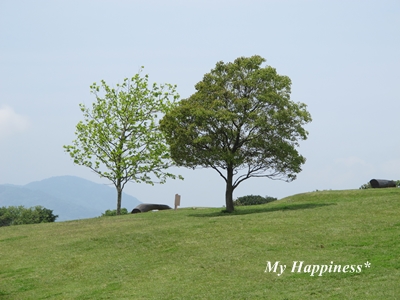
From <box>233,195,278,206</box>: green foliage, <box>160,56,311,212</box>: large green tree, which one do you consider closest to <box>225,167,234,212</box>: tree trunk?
<box>160,56,311,212</box>: large green tree

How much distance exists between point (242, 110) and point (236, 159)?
443 centimetres

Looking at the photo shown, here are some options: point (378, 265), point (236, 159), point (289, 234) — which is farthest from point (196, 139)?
point (378, 265)

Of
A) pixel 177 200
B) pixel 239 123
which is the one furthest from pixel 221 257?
pixel 177 200

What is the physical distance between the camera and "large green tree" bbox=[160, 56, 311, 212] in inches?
1791

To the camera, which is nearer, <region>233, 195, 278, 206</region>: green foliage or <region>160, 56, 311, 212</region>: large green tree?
<region>160, 56, 311, 212</region>: large green tree

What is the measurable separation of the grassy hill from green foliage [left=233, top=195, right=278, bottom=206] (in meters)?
20.0

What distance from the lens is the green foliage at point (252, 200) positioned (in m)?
63.2

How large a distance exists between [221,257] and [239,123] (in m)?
20.1

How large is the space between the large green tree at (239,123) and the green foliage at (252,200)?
15252mm

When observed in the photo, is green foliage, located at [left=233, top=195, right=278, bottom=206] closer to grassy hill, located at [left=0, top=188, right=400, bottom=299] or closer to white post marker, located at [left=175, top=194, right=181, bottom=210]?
white post marker, located at [left=175, top=194, right=181, bottom=210]

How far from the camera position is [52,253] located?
35.1 m

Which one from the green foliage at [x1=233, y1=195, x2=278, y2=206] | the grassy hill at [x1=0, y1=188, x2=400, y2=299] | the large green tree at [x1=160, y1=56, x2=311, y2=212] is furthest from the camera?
the green foliage at [x1=233, y1=195, x2=278, y2=206]

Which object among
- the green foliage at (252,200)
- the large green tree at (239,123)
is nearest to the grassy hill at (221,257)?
the large green tree at (239,123)

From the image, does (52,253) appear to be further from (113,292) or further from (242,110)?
(242,110)
